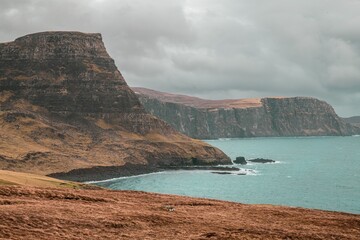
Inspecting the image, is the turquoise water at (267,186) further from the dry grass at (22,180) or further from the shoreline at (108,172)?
the dry grass at (22,180)

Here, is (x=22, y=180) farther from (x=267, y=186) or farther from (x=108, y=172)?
(x=108, y=172)

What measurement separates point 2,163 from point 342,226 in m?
119

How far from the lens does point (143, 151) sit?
652 ft

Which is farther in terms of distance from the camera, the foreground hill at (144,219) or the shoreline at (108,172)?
the shoreline at (108,172)

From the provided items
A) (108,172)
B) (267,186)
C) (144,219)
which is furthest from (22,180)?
(108,172)

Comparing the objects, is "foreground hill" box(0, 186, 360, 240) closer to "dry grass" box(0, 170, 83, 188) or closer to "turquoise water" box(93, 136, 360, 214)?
"dry grass" box(0, 170, 83, 188)

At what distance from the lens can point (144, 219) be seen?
35.1 metres

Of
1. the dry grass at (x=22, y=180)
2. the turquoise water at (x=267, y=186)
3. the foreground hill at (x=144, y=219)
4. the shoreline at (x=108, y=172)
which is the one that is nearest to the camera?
the foreground hill at (x=144, y=219)

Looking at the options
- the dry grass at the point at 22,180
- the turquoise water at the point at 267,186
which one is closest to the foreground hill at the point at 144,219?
the dry grass at the point at 22,180

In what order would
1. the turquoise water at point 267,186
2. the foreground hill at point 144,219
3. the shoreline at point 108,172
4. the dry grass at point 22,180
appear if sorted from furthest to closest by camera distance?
the shoreline at point 108,172 → the turquoise water at point 267,186 → the dry grass at point 22,180 → the foreground hill at point 144,219

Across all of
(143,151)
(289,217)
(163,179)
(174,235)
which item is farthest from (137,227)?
(143,151)

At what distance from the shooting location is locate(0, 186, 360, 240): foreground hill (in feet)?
99.1

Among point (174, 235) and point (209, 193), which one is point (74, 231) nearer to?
point (174, 235)

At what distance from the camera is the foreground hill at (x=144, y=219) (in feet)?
99.1
